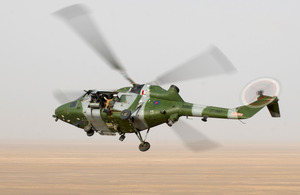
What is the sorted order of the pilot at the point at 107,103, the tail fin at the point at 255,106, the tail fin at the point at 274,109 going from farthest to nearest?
the pilot at the point at 107,103 < the tail fin at the point at 274,109 < the tail fin at the point at 255,106

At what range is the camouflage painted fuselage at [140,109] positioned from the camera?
1219 inches

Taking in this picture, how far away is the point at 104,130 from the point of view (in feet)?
109

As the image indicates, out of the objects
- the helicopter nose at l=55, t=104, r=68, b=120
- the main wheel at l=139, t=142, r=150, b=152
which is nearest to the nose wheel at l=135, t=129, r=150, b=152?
the main wheel at l=139, t=142, r=150, b=152

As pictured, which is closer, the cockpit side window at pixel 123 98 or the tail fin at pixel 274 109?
the tail fin at pixel 274 109

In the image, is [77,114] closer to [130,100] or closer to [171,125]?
[130,100]

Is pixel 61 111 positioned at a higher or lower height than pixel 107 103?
lower

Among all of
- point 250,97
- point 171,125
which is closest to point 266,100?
point 250,97

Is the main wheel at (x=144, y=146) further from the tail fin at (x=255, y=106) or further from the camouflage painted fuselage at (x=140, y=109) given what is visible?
the tail fin at (x=255, y=106)

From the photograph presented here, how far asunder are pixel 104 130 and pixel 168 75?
6.77m

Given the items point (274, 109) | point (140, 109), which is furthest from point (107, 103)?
point (274, 109)

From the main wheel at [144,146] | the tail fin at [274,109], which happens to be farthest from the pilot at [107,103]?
the tail fin at [274,109]

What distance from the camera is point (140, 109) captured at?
105 feet

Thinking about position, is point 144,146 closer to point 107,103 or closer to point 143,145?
point 143,145

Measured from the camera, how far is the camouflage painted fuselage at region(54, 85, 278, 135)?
30969mm
